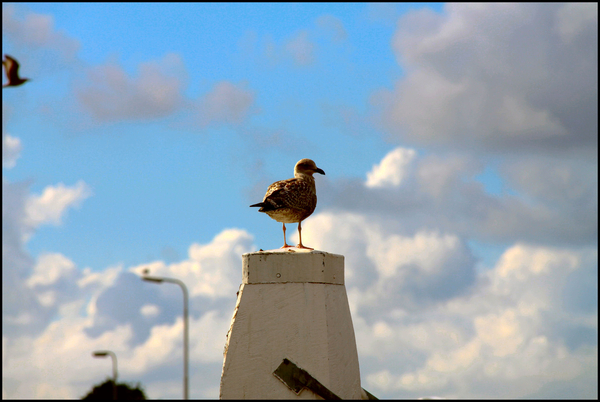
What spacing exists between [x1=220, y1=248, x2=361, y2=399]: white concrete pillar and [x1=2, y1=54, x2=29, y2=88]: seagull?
3.81m

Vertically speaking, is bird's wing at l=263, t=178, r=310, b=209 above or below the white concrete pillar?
above

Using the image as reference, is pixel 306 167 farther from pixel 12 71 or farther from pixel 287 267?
pixel 12 71

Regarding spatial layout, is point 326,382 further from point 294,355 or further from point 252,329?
point 252,329

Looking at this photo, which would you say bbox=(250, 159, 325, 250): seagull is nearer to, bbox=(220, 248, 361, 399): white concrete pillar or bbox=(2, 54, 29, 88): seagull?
bbox=(220, 248, 361, 399): white concrete pillar

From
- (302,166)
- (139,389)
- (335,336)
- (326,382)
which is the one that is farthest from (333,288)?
(139,389)

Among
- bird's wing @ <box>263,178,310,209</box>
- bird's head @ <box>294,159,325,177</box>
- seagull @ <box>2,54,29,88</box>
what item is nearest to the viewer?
seagull @ <box>2,54,29,88</box>

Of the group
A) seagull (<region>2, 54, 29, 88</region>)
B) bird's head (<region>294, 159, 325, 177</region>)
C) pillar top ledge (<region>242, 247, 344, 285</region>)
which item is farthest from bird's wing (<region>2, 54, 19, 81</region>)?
bird's head (<region>294, 159, 325, 177</region>)

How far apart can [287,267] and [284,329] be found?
832 mm

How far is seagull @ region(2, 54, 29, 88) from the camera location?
7633mm

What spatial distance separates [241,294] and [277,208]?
1.47 m

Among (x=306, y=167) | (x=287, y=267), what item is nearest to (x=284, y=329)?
(x=287, y=267)

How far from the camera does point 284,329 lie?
9445 mm

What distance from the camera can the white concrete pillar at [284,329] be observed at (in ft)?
30.7

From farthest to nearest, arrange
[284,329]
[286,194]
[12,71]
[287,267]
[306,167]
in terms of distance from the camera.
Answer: [306,167] < [286,194] < [287,267] < [284,329] < [12,71]
